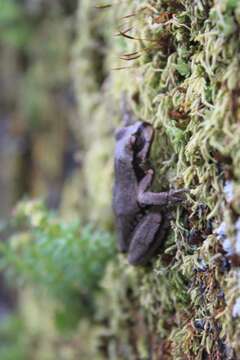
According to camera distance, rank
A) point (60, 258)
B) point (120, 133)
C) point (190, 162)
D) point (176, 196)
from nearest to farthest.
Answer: point (190, 162) < point (176, 196) < point (120, 133) < point (60, 258)

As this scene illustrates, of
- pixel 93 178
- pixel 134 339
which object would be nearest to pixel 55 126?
pixel 93 178

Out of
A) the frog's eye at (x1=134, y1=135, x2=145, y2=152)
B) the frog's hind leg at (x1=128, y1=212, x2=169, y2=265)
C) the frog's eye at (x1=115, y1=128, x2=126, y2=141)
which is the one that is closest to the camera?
the frog's hind leg at (x1=128, y1=212, x2=169, y2=265)

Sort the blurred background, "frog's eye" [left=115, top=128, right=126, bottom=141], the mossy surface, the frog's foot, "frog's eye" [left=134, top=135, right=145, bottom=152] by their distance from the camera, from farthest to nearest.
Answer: the blurred background → "frog's eye" [left=115, top=128, right=126, bottom=141] → "frog's eye" [left=134, top=135, right=145, bottom=152] → the frog's foot → the mossy surface

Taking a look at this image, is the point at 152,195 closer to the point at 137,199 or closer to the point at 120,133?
the point at 137,199

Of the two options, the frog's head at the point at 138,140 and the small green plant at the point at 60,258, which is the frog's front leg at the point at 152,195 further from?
the small green plant at the point at 60,258

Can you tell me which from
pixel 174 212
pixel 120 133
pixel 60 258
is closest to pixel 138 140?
pixel 120 133

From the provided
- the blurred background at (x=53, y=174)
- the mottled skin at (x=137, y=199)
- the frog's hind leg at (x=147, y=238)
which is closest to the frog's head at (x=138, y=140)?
→ the mottled skin at (x=137, y=199)

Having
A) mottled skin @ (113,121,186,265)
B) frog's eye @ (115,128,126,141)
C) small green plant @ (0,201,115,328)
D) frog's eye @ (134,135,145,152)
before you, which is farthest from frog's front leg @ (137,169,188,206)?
small green plant @ (0,201,115,328)

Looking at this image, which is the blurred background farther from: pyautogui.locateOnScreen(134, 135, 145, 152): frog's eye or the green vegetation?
pyautogui.locateOnScreen(134, 135, 145, 152): frog's eye
